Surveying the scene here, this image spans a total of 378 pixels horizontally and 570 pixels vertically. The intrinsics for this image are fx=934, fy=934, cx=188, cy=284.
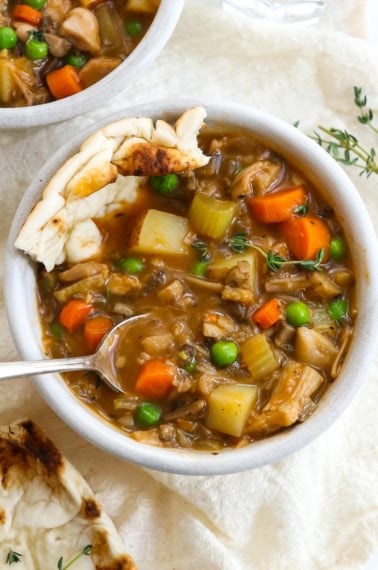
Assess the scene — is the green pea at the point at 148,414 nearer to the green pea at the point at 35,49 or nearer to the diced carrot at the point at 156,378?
the diced carrot at the point at 156,378

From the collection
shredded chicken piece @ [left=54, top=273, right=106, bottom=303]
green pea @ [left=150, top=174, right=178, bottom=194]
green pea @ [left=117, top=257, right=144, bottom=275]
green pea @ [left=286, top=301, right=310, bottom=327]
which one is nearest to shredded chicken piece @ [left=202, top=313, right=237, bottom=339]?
green pea @ [left=286, top=301, right=310, bottom=327]

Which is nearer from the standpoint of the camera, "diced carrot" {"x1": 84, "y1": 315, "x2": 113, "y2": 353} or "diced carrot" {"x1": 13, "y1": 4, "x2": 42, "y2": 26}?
"diced carrot" {"x1": 84, "y1": 315, "x2": 113, "y2": 353}

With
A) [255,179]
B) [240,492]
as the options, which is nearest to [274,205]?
[255,179]

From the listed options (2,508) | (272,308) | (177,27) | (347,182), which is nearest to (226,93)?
(177,27)

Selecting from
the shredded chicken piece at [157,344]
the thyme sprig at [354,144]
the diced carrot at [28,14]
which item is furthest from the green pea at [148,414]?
the diced carrot at [28,14]

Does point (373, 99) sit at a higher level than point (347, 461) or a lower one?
higher

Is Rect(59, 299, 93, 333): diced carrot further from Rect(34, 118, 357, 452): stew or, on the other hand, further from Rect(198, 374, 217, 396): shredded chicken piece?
Rect(198, 374, 217, 396): shredded chicken piece

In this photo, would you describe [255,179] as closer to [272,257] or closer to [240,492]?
[272,257]

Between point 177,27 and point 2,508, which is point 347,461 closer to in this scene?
point 2,508
